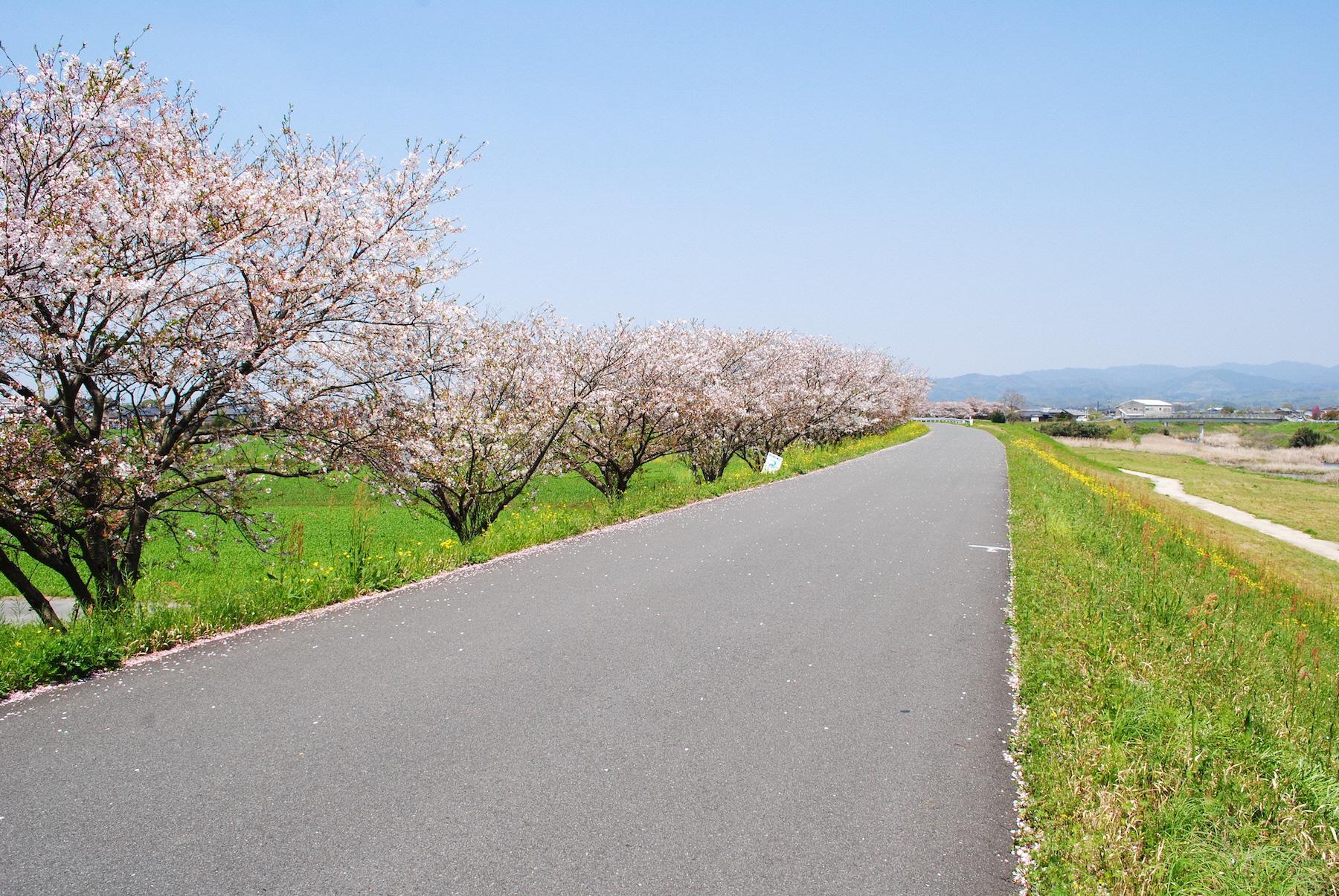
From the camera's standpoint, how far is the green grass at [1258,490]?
1276 inches

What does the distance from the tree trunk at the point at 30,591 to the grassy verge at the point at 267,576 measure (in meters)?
0.61

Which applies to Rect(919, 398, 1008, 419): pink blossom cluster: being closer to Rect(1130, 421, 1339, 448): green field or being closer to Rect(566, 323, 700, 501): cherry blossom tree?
Rect(1130, 421, 1339, 448): green field

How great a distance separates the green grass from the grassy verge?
92.2 ft

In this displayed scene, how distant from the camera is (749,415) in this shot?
24.8 meters

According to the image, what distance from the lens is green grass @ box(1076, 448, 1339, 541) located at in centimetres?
3241

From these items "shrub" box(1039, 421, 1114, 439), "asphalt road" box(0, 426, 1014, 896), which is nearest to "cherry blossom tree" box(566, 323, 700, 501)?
"asphalt road" box(0, 426, 1014, 896)

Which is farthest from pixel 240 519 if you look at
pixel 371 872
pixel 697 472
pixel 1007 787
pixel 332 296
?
pixel 697 472

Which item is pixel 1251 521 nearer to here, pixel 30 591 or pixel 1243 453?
pixel 30 591

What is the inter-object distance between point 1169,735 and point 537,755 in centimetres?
382

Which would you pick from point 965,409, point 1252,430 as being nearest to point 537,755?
point 1252,430

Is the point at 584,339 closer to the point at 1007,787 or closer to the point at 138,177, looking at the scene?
the point at 138,177

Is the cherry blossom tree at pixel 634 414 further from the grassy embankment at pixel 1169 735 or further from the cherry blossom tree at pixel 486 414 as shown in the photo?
the grassy embankment at pixel 1169 735

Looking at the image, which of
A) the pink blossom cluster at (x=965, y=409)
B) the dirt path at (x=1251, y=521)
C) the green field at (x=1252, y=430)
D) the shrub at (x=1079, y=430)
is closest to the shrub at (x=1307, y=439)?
the green field at (x=1252, y=430)

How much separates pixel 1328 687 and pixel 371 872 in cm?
775
